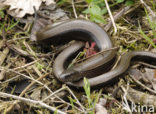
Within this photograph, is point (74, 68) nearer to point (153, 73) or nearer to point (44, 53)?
point (44, 53)

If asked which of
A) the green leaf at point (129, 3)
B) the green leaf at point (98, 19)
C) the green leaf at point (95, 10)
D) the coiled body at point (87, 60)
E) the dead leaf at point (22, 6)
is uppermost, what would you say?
the dead leaf at point (22, 6)

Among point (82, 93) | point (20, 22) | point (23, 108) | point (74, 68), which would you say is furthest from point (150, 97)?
point (20, 22)

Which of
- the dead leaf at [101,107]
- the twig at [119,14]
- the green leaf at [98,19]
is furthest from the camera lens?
the twig at [119,14]

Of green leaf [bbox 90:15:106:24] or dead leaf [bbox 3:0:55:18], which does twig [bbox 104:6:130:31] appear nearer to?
green leaf [bbox 90:15:106:24]

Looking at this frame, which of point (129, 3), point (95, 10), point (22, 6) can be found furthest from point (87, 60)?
point (22, 6)

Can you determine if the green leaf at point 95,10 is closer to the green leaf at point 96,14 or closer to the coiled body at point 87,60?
the green leaf at point 96,14

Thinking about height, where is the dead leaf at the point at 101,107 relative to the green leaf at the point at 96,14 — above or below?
below

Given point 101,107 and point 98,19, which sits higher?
point 98,19

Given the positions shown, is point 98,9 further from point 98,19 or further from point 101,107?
point 101,107

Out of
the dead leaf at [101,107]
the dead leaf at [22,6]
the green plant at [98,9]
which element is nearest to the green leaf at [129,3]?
the green plant at [98,9]
